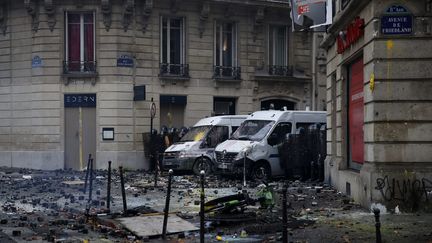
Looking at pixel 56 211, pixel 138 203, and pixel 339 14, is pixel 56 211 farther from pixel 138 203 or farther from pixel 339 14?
pixel 339 14

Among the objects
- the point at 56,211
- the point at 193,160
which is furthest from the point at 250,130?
the point at 56,211

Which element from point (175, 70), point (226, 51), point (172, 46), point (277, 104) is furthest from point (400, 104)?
point (277, 104)

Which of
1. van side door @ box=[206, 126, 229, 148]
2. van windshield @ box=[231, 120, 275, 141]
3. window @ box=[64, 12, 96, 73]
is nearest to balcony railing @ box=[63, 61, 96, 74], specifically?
window @ box=[64, 12, 96, 73]

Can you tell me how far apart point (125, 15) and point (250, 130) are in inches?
336

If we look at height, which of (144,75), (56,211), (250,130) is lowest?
(56,211)

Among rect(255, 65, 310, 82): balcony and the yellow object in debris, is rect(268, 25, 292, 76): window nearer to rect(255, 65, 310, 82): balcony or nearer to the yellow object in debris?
rect(255, 65, 310, 82): balcony

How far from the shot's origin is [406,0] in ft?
39.0

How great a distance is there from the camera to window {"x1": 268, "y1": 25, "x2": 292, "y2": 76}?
96.3 feet

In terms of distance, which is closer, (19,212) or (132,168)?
(19,212)

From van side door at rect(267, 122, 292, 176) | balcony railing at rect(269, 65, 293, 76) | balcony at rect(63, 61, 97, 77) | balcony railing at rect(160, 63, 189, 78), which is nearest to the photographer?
van side door at rect(267, 122, 292, 176)

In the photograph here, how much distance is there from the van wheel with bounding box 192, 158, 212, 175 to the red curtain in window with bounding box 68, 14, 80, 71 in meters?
7.52

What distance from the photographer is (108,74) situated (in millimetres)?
25984

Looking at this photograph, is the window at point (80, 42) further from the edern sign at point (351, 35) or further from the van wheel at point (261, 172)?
the edern sign at point (351, 35)

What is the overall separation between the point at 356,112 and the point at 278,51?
51.6ft
